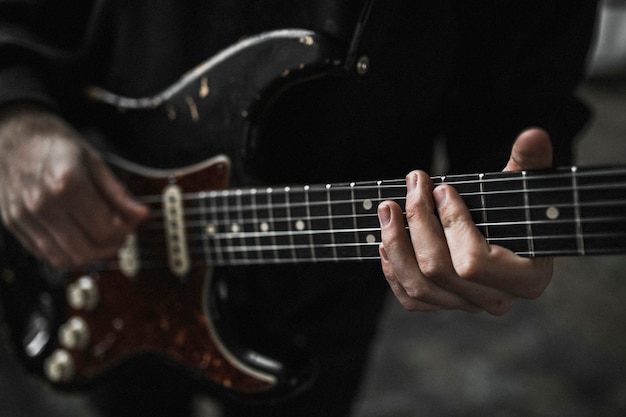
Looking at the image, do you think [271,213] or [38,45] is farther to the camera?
[38,45]

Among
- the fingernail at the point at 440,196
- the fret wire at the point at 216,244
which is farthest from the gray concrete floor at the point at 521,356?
the fingernail at the point at 440,196

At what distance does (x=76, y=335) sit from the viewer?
31.8 inches

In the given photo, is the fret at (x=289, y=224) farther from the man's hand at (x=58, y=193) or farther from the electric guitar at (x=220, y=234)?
the man's hand at (x=58, y=193)

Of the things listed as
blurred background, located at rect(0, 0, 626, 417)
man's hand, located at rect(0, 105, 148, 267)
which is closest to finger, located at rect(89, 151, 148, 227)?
man's hand, located at rect(0, 105, 148, 267)

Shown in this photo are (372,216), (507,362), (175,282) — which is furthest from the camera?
(507,362)

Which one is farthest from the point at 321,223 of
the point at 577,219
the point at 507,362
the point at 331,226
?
the point at 507,362

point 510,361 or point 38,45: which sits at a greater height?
point 38,45

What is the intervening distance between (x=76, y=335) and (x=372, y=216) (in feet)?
1.66

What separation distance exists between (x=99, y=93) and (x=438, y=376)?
120 cm

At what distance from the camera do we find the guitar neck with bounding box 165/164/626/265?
0.40 m

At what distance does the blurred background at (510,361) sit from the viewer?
151cm

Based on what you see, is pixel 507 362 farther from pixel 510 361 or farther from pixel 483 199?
pixel 483 199

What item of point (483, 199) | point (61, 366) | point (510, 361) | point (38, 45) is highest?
point (38, 45)

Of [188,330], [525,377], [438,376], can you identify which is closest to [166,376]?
[188,330]
